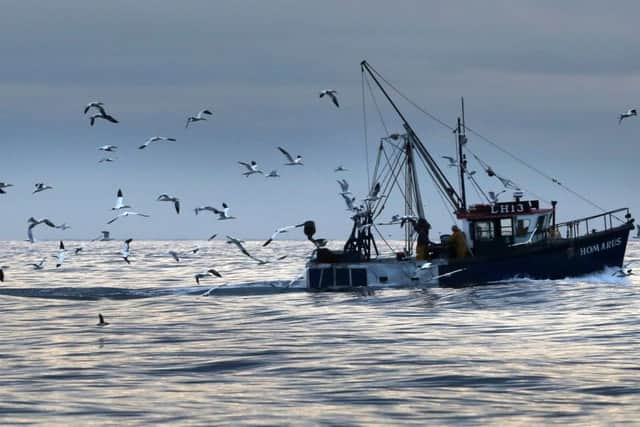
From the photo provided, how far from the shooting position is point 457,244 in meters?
54.2

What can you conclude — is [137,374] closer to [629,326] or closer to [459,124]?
[629,326]

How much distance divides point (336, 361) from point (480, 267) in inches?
969

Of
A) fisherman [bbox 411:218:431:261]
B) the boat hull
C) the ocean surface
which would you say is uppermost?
fisherman [bbox 411:218:431:261]

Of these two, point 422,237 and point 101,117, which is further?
point 422,237

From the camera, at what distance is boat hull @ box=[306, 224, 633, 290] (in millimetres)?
54344

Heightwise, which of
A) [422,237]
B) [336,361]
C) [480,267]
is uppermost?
[422,237]

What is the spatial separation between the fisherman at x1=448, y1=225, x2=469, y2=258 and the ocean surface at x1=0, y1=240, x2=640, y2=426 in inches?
91.4

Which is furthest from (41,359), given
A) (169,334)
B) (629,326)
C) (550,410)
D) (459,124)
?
(459,124)

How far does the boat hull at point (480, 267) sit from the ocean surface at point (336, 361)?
5.86ft

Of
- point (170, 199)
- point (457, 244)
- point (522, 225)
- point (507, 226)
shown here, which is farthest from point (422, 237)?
point (170, 199)

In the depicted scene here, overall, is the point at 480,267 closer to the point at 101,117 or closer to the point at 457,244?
the point at 457,244

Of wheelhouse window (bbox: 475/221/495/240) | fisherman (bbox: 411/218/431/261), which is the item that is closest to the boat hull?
fisherman (bbox: 411/218/431/261)

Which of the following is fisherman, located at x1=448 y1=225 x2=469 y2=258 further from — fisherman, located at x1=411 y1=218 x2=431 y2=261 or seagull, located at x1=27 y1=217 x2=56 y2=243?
seagull, located at x1=27 y1=217 x2=56 y2=243

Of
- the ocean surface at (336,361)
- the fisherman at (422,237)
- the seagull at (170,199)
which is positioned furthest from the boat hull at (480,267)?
the seagull at (170,199)
